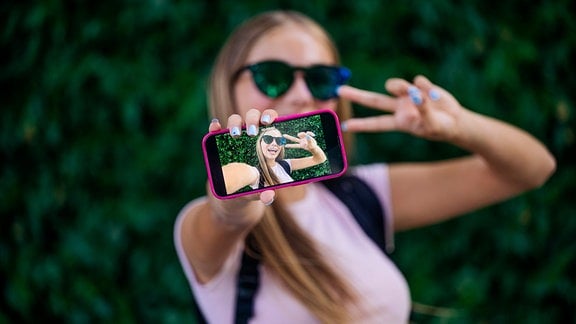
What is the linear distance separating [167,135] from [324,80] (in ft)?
3.37

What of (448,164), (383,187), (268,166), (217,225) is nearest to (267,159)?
(268,166)

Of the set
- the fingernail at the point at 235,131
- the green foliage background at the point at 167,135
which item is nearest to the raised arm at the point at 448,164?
the fingernail at the point at 235,131

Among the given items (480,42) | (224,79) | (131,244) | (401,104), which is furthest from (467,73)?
(131,244)

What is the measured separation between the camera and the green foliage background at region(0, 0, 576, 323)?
2498mm

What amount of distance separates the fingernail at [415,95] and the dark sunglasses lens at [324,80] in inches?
8.8

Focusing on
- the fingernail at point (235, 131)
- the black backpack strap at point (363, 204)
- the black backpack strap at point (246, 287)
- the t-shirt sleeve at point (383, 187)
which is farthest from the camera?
the t-shirt sleeve at point (383, 187)

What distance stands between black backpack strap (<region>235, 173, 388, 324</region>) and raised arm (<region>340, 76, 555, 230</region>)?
0.33ft

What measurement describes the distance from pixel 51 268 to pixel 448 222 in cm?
152

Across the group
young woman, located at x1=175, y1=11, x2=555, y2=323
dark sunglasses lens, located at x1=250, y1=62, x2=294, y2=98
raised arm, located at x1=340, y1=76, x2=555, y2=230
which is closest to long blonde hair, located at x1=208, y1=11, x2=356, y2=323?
young woman, located at x1=175, y1=11, x2=555, y2=323

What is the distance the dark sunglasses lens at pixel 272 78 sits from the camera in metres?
1.56

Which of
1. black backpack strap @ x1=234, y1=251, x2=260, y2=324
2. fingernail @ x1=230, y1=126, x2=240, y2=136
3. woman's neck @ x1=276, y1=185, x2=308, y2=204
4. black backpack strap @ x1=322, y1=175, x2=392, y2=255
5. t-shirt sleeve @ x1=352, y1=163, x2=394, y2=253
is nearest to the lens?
fingernail @ x1=230, y1=126, x2=240, y2=136

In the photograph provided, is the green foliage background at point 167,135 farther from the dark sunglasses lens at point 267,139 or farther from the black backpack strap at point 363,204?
the dark sunglasses lens at point 267,139

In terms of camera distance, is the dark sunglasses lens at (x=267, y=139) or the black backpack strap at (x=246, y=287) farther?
the black backpack strap at (x=246, y=287)

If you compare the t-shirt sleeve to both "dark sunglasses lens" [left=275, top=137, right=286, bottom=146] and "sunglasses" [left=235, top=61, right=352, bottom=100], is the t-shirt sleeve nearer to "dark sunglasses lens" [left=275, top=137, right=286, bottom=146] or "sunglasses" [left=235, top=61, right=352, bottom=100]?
"sunglasses" [left=235, top=61, right=352, bottom=100]
